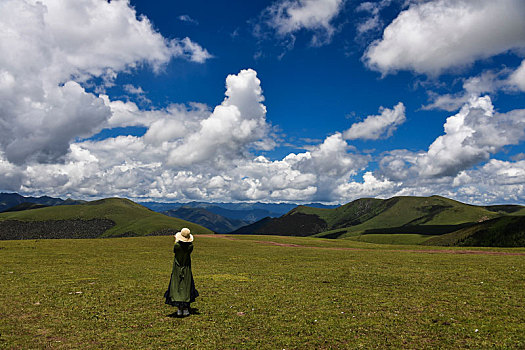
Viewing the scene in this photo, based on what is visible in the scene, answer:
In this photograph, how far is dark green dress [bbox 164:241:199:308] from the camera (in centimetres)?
1622

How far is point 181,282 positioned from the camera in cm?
1645

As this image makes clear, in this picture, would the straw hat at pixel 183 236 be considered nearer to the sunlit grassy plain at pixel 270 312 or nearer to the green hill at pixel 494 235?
the sunlit grassy plain at pixel 270 312

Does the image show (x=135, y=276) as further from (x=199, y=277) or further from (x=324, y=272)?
(x=324, y=272)

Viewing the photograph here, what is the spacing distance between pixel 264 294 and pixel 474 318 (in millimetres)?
12142

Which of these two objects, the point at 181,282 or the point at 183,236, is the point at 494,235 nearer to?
the point at 183,236

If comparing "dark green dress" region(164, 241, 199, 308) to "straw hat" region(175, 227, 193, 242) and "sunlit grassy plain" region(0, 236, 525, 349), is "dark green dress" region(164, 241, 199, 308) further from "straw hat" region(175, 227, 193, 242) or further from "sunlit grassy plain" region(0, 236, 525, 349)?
"sunlit grassy plain" region(0, 236, 525, 349)

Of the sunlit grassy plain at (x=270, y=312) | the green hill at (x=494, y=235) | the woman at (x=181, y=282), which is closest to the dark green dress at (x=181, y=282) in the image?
the woman at (x=181, y=282)

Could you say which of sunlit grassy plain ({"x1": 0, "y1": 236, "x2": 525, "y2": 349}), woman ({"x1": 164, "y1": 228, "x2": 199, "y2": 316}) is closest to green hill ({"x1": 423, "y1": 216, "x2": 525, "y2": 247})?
sunlit grassy plain ({"x1": 0, "y1": 236, "x2": 525, "y2": 349})

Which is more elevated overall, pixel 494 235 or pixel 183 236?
pixel 183 236

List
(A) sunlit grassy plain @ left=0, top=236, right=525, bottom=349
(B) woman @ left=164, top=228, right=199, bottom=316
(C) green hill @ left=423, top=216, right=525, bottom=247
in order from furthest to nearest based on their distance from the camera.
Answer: (C) green hill @ left=423, top=216, right=525, bottom=247 < (B) woman @ left=164, top=228, right=199, bottom=316 < (A) sunlit grassy plain @ left=0, top=236, right=525, bottom=349

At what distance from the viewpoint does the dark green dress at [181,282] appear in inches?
639

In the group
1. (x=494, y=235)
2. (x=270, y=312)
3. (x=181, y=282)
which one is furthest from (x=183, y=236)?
(x=494, y=235)

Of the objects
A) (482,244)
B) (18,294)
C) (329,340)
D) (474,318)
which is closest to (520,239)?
(482,244)

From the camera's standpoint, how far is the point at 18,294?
20.4m
